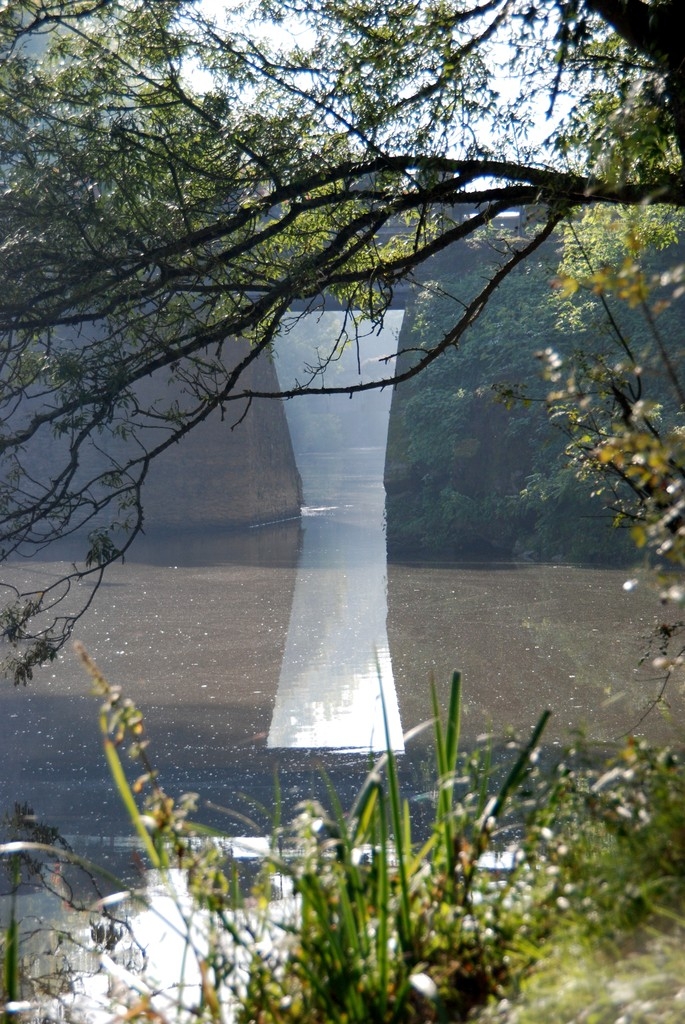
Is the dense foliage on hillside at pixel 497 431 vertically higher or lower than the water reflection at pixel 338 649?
higher

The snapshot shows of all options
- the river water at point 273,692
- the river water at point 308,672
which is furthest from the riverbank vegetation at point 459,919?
the river water at point 308,672

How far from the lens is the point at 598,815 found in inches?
73.9

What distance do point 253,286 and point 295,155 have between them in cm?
63

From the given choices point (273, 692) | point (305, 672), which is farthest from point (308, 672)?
point (273, 692)

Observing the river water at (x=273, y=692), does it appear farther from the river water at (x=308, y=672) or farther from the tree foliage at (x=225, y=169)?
the tree foliage at (x=225, y=169)

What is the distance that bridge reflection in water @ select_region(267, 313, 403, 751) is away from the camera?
7004 mm

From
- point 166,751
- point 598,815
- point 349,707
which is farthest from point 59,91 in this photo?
point 598,815

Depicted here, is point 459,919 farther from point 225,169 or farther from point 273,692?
point 273,692

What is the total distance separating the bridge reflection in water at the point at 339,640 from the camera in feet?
23.0

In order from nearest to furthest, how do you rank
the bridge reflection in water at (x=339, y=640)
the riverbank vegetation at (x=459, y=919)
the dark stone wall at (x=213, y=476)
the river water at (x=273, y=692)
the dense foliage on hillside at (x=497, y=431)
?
the riverbank vegetation at (x=459, y=919), the river water at (x=273, y=692), the bridge reflection in water at (x=339, y=640), the dense foliage on hillside at (x=497, y=431), the dark stone wall at (x=213, y=476)

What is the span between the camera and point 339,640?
1023 centimetres

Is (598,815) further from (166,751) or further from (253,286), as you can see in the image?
(166,751)

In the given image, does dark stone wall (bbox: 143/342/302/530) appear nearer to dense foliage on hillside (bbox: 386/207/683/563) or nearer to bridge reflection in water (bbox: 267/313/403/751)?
bridge reflection in water (bbox: 267/313/403/751)

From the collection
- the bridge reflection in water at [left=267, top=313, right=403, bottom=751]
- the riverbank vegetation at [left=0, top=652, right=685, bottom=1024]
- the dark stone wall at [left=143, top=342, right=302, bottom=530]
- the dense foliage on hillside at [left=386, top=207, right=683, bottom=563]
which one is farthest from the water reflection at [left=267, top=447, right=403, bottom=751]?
the dark stone wall at [left=143, top=342, right=302, bottom=530]
